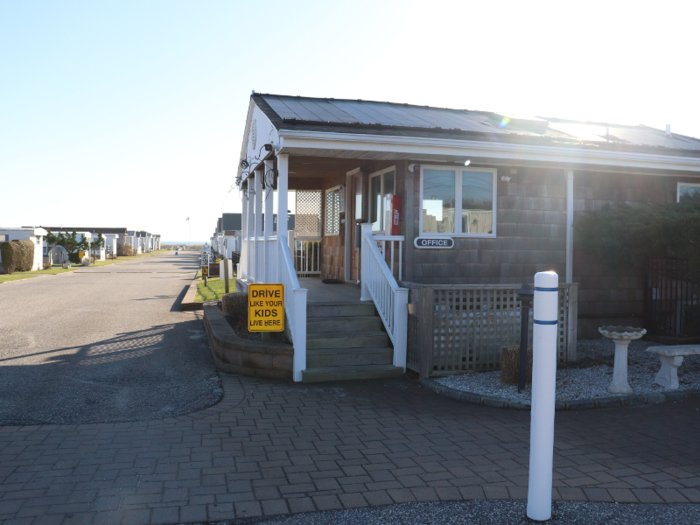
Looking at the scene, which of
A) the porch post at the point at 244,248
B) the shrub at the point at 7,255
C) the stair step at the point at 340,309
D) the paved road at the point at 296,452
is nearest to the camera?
the paved road at the point at 296,452

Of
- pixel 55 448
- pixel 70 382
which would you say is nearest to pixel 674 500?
pixel 55 448

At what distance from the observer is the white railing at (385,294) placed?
775 cm

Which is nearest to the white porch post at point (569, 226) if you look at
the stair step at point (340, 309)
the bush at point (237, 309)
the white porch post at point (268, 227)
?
the stair step at point (340, 309)

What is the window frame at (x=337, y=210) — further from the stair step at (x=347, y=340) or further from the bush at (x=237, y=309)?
the stair step at (x=347, y=340)

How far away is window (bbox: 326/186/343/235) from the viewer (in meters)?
Answer: 12.8

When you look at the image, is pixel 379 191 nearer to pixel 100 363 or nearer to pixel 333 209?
pixel 333 209

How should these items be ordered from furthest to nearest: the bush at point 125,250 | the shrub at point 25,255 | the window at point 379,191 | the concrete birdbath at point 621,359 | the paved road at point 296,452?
the bush at point 125,250, the shrub at point 25,255, the window at point 379,191, the concrete birdbath at point 621,359, the paved road at point 296,452

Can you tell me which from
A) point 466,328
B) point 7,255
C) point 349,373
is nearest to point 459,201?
point 466,328

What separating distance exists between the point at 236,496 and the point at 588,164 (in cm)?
818

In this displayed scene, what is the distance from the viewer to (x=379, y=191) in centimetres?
1062

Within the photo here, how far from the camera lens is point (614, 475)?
438 cm

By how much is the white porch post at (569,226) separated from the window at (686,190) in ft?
7.52

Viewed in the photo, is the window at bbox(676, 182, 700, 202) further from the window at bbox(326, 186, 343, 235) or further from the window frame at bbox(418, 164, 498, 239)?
the window at bbox(326, 186, 343, 235)

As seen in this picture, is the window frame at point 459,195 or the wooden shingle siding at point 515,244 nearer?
the window frame at point 459,195
